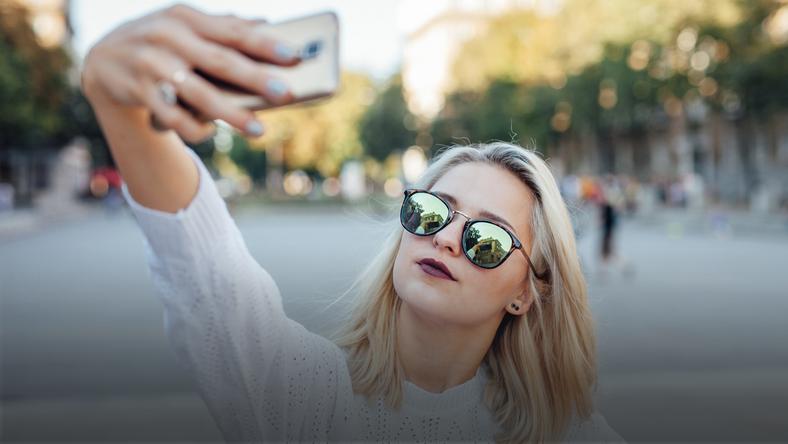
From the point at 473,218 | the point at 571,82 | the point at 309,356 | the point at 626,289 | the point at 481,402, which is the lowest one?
the point at 626,289

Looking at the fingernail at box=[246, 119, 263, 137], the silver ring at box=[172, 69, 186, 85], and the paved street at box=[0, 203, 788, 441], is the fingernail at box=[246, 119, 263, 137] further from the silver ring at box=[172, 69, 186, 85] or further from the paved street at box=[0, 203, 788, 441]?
the paved street at box=[0, 203, 788, 441]

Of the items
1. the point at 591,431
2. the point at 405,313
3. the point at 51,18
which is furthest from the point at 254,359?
the point at 51,18

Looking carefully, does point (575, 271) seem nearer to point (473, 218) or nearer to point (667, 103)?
point (473, 218)

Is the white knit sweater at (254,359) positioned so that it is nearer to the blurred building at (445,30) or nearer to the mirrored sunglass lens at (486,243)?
the mirrored sunglass lens at (486,243)

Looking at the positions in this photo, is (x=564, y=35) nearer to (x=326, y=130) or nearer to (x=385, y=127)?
(x=385, y=127)

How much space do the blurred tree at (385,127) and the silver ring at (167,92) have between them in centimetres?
5650

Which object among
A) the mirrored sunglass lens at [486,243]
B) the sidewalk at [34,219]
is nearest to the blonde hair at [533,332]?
the mirrored sunglass lens at [486,243]

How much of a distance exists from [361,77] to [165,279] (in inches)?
2364

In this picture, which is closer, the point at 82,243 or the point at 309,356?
the point at 309,356

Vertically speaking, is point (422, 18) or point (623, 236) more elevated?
point (422, 18)

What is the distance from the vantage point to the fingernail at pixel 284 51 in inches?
41.8

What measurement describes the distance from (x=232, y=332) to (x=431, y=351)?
58 cm

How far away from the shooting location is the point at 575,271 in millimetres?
2148

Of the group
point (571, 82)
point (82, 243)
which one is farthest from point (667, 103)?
point (82, 243)
